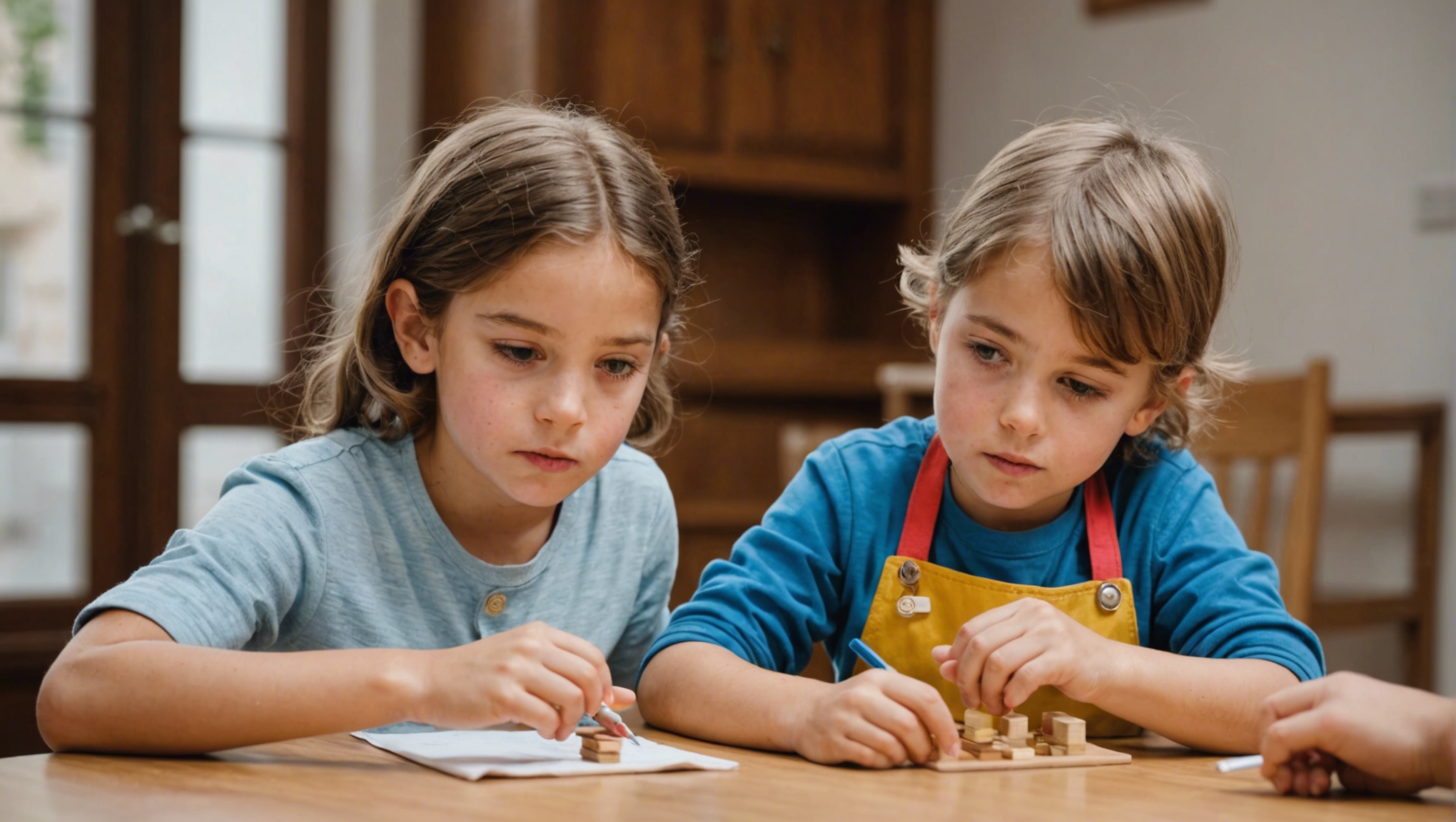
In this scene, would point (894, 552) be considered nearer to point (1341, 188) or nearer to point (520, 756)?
point (520, 756)

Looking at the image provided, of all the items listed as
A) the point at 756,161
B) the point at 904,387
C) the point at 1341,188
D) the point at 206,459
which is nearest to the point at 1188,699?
the point at 904,387

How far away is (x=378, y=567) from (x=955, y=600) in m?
0.46

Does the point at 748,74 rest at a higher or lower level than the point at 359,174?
higher

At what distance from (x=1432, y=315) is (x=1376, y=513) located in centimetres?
43

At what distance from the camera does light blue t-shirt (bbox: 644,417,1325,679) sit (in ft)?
3.53

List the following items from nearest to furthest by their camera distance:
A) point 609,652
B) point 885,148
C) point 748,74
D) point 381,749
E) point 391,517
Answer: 1. point 381,749
2. point 391,517
3. point 609,652
4. point 748,74
5. point 885,148

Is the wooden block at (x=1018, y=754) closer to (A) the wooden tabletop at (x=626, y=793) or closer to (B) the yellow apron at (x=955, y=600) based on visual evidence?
(A) the wooden tabletop at (x=626, y=793)

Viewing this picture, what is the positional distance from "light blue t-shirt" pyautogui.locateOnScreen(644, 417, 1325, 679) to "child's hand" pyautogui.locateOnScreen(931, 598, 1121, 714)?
0.51 ft

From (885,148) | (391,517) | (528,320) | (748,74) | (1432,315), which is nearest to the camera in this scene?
(528,320)

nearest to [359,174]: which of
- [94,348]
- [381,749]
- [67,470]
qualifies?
[94,348]

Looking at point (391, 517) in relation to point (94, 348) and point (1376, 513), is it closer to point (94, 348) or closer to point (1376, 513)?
point (94, 348)

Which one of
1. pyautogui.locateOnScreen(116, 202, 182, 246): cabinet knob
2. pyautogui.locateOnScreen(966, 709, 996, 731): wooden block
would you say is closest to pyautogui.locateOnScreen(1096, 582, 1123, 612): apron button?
pyautogui.locateOnScreen(966, 709, 996, 731): wooden block

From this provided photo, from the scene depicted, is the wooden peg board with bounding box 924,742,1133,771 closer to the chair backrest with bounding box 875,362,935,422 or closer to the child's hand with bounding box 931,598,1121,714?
the child's hand with bounding box 931,598,1121,714

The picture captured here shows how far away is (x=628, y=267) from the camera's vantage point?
109 centimetres
